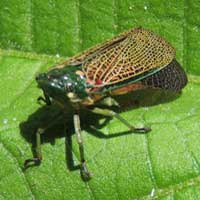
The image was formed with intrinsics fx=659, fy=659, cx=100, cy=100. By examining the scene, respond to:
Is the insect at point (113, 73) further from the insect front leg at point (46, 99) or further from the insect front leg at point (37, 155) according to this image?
the insect front leg at point (37, 155)

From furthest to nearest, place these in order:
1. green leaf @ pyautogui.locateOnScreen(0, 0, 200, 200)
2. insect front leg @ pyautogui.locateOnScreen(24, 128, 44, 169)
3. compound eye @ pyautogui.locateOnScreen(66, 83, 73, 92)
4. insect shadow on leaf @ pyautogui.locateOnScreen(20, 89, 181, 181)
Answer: compound eye @ pyautogui.locateOnScreen(66, 83, 73, 92) < insect shadow on leaf @ pyautogui.locateOnScreen(20, 89, 181, 181) < insect front leg @ pyautogui.locateOnScreen(24, 128, 44, 169) < green leaf @ pyautogui.locateOnScreen(0, 0, 200, 200)

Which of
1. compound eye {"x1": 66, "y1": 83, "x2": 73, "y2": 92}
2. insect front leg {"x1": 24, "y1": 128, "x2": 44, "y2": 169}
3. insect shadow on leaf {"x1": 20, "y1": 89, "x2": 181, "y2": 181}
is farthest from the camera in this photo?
compound eye {"x1": 66, "y1": 83, "x2": 73, "y2": 92}

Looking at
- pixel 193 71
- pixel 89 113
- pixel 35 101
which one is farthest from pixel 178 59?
pixel 35 101

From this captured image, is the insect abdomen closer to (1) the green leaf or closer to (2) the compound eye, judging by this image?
(1) the green leaf

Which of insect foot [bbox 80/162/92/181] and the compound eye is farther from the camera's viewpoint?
the compound eye

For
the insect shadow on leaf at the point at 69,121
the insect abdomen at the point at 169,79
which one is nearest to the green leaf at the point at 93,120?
the insect shadow on leaf at the point at 69,121

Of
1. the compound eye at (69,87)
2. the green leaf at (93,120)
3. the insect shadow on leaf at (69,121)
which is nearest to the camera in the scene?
the green leaf at (93,120)

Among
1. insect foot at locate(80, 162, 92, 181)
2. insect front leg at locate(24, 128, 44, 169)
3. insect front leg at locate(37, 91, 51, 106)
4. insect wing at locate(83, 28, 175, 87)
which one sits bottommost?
insect foot at locate(80, 162, 92, 181)

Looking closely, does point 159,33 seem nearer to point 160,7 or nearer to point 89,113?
point 160,7

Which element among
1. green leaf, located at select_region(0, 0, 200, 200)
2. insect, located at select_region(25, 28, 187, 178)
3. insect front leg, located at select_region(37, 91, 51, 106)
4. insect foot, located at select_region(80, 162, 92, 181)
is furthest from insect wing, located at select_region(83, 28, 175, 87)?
insect foot, located at select_region(80, 162, 92, 181)
